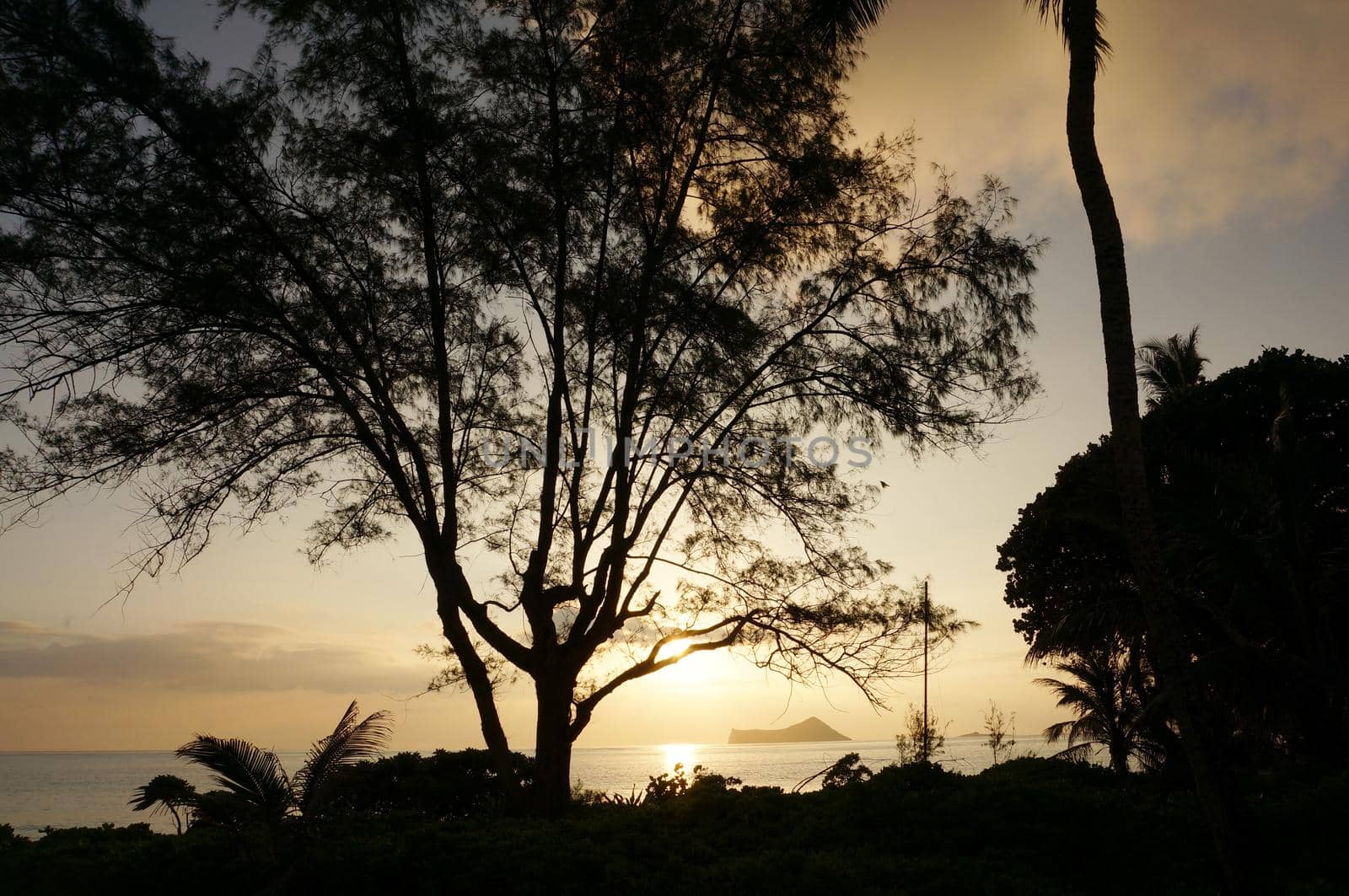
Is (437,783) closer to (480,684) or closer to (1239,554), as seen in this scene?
(480,684)

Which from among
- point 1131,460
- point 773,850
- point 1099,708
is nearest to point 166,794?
point 773,850

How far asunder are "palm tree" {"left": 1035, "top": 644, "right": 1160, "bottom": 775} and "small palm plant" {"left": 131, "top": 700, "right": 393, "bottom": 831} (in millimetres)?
19111

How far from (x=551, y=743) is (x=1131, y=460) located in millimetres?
8090

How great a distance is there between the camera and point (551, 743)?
1264 cm

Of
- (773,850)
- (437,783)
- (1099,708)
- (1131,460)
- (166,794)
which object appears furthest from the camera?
(1099,708)

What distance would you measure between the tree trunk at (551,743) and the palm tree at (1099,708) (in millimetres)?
16070

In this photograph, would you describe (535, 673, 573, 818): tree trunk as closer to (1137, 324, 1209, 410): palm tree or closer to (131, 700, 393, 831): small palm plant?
(131, 700, 393, 831): small palm plant

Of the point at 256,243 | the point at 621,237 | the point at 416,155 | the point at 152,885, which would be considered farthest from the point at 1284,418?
the point at 152,885

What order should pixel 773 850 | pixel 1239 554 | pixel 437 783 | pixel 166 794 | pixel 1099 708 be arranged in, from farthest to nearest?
pixel 1099 708, pixel 437 783, pixel 166 794, pixel 1239 554, pixel 773 850

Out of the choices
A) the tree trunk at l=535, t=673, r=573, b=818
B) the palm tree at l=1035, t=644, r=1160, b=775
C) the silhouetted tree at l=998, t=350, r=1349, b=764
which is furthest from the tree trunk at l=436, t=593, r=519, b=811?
the palm tree at l=1035, t=644, r=1160, b=775

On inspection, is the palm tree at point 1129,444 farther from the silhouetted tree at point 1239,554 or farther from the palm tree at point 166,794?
the palm tree at point 166,794

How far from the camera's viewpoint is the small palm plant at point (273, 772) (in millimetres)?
10203

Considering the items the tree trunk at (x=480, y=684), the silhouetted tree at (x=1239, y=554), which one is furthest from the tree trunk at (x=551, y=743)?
the silhouetted tree at (x=1239, y=554)

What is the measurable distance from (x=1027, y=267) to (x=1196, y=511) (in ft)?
12.9
